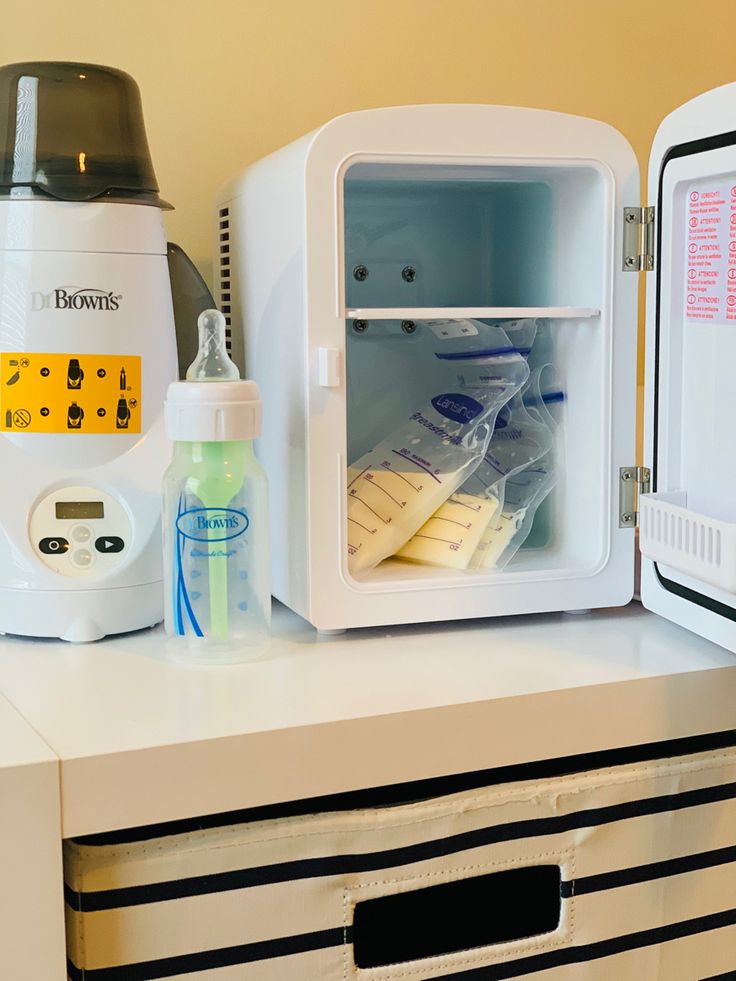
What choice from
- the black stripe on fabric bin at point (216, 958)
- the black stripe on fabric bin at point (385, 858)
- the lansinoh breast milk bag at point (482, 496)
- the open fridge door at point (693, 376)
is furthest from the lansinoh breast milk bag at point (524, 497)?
the black stripe on fabric bin at point (216, 958)

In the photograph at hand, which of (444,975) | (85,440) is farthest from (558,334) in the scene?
(444,975)

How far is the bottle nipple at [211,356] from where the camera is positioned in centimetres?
83

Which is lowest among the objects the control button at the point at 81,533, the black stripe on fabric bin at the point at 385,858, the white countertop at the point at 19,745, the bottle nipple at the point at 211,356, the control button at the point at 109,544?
the black stripe on fabric bin at the point at 385,858

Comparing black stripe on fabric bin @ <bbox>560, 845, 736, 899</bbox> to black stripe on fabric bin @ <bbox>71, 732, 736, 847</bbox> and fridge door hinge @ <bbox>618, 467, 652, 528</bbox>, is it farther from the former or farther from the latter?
fridge door hinge @ <bbox>618, 467, 652, 528</bbox>

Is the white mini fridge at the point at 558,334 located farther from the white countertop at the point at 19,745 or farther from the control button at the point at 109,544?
the white countertop at the point at 19,745

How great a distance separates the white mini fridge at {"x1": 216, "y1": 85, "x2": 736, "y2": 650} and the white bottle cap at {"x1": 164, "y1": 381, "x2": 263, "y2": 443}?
5 cm

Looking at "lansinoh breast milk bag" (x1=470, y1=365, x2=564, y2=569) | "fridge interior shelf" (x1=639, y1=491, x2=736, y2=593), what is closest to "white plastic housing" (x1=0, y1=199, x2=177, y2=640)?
"lansinoh breast milk bag" (x1=470, y1=365, x2=564, y2=569)

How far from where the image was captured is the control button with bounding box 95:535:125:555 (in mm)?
877

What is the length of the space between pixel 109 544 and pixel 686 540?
0.42m

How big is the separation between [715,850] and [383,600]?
0.29 meters

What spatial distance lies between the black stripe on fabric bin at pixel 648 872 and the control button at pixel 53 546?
0.43 meters

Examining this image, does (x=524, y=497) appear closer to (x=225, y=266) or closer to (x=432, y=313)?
(x=432, y=313)

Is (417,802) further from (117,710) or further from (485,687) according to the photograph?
(117,710)

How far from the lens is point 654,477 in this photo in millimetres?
859
